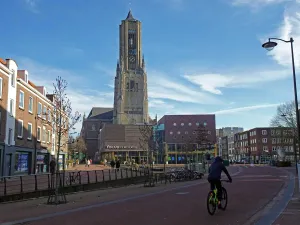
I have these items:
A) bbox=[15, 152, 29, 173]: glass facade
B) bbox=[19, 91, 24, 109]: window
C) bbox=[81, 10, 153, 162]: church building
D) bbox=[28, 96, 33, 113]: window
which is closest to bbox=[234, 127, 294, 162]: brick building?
bbox=[81, 10, 153, 162]: church building

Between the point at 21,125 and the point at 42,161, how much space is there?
891 cm

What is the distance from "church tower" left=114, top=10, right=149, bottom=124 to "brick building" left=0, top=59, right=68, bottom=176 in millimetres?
89143

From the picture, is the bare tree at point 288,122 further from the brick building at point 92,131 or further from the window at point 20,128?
the brick building at point 92,131

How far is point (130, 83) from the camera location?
5418 inches

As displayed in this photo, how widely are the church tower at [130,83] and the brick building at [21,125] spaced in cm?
8914

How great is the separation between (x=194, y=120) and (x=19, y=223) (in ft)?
392

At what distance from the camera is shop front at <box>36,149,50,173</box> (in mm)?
41469

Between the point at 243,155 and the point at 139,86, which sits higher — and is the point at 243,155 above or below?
below

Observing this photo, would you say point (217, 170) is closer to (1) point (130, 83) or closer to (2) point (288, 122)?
(2) point (288, 122)

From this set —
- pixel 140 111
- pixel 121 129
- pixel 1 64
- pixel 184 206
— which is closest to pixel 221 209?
pixel 184 206

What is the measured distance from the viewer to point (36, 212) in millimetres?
12219

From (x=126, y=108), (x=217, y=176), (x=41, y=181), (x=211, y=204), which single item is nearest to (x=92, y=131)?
(x=126, y=108)

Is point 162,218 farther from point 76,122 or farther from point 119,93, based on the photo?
point 119,93

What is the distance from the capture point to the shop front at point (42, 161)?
41.5 m
